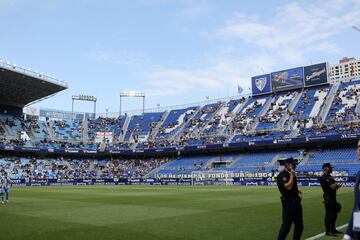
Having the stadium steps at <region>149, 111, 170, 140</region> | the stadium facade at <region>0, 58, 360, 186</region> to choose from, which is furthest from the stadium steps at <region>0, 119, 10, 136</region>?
the stadium steps at <region>149, 111, 170, 140</region>

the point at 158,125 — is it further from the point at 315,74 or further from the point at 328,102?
the point at 328,102

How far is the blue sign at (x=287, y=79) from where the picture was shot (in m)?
78.6

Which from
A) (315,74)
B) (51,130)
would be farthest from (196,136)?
(51,130)

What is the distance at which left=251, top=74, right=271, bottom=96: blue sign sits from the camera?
8275cm

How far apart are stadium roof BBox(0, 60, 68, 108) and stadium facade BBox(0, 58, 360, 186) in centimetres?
18

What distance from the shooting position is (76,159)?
86625mm

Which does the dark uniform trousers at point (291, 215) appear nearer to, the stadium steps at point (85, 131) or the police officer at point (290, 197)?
the police officer at point (290, 197)

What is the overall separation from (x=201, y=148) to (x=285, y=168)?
6551cm

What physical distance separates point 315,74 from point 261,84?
11.7m

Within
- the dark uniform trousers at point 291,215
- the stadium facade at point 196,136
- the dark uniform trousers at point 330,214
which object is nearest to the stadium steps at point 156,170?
the stadium facade at point 196,136

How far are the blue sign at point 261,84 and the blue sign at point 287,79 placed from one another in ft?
3.59

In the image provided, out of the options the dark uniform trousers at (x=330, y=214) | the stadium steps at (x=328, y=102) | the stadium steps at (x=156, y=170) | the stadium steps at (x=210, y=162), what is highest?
the stadium steps at (x=328, y=102)

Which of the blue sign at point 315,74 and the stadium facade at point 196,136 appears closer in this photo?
the stadium facade at point 196,136

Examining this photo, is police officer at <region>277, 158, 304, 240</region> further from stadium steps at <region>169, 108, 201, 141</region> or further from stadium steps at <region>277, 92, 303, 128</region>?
stadium steps at <region>169, 108, 201, 141</region>
